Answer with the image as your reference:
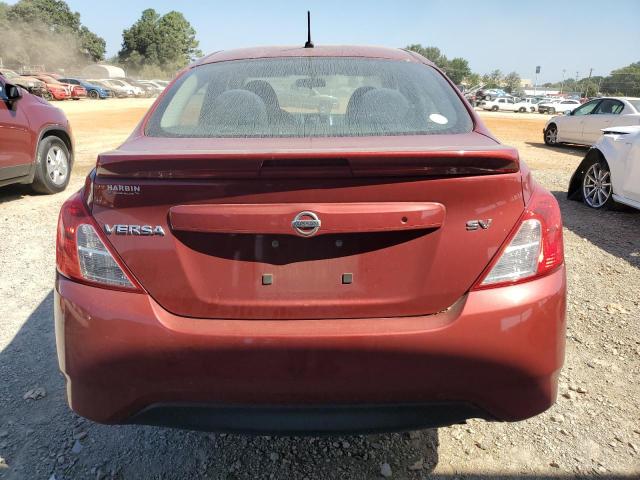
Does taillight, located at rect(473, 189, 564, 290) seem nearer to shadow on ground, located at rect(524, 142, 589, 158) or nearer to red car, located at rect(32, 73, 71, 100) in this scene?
shadow on ground, located at rect(524, 142, 589, 158)

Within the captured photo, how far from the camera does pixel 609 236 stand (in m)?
5.59

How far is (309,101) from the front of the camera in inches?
99.2

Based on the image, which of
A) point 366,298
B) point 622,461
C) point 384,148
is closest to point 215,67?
point 384,148

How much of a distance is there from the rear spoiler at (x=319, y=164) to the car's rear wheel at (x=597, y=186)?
5670 millimetres

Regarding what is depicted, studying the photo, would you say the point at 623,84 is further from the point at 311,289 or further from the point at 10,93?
the point at 311,289

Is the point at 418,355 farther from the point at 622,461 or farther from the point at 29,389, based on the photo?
the point at 29,389

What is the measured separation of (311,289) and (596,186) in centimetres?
623

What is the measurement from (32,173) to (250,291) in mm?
6022

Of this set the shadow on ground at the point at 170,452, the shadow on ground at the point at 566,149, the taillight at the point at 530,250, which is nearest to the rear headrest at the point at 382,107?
the taillight at the point at 530,250

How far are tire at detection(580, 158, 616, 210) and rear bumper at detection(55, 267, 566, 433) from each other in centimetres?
554

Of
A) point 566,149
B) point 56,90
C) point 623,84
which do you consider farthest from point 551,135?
point 623,84

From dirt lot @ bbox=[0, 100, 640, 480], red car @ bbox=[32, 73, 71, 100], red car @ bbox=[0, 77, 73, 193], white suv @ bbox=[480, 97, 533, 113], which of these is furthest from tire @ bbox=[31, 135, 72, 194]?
white suv @ bbox=[480, 97, 533, 113]

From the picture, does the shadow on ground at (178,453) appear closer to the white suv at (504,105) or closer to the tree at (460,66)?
the white suv at (504,105)

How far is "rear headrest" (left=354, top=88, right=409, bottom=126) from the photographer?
7.34ft
